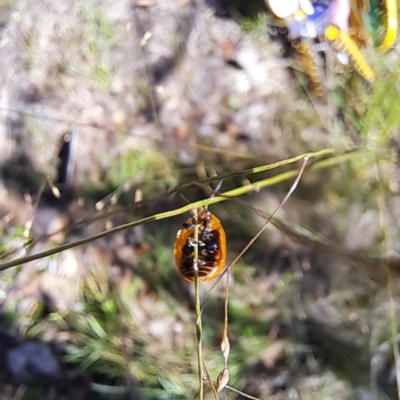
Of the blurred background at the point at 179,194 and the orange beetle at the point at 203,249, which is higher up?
the orange beetle at the point at 203,249

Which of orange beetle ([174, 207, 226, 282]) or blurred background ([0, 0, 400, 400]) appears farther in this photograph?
blurred background ([0, 0, 400, 400])

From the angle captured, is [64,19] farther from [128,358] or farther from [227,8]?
[128,358]

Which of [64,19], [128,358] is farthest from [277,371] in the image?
[64,19]

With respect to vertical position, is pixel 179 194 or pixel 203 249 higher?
pixel 203 249

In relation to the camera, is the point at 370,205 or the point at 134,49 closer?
the point at 370,205

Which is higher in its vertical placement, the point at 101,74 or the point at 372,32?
the point at 372,32
